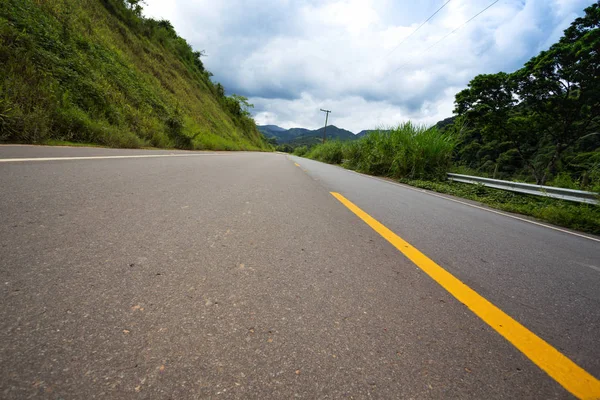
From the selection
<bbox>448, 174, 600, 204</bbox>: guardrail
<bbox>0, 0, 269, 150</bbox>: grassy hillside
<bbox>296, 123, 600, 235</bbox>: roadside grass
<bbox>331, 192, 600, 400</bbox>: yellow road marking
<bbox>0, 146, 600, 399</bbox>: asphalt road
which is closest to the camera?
<bbox>0, 146, 600, 399</bbox>: asphalt road

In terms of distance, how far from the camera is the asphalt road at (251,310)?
73cm

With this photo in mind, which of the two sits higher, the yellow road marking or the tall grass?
the tall grass

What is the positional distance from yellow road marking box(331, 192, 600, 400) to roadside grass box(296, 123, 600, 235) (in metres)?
4.27

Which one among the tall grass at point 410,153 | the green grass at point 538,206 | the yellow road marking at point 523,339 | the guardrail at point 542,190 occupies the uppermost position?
the tall grass at point 410,153

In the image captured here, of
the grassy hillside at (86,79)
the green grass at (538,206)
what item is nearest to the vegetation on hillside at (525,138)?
the green grass at (538,206)

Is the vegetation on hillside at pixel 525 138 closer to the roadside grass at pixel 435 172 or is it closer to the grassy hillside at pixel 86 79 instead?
the roadside grass at pixel 435 172

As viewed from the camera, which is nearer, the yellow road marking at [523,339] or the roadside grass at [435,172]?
the yellow road marking at [523,339]

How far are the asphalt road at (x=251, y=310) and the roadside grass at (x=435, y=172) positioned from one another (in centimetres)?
305

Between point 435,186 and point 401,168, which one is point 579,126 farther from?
point 435,186

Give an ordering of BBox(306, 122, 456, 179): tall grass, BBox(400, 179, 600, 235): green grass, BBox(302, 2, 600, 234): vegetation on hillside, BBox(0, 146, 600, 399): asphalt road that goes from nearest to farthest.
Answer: BBox(0, 146, 600, 399): asphalt road
BBox(400, 179, 600, 235): green grass
BBox(302, 2, 600, 234): vegetation on hillside
BBox(306, 122, 456, 179): tall grass

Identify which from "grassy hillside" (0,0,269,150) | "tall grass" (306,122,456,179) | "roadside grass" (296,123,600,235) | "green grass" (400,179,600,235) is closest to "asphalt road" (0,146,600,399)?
"green grass" (400,179,600,235)

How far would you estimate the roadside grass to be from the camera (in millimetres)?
4297

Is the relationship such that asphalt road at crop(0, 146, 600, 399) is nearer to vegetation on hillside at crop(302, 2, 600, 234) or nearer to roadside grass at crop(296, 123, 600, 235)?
roadside grass at crop(296, 123, 600, 235)

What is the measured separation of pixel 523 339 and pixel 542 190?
5.92m
